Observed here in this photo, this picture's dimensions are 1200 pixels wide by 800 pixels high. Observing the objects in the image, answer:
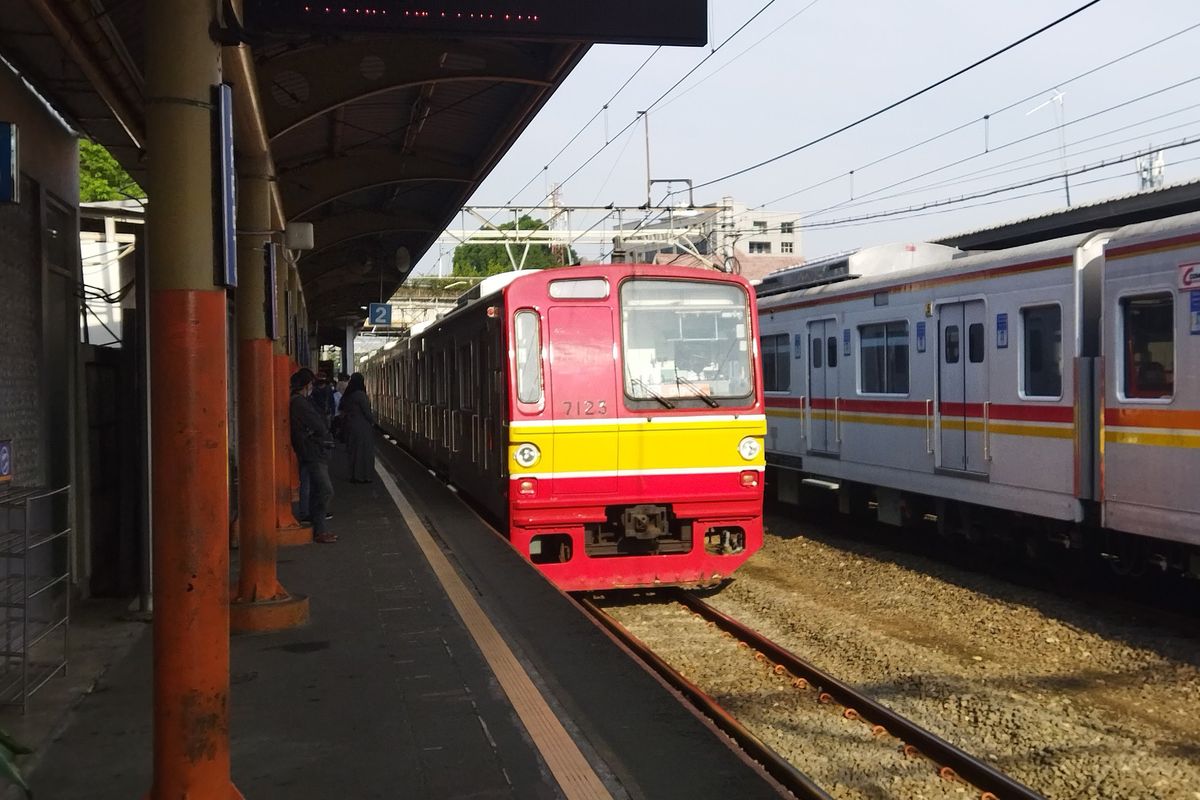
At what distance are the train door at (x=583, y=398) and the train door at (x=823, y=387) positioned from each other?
17.3 feet

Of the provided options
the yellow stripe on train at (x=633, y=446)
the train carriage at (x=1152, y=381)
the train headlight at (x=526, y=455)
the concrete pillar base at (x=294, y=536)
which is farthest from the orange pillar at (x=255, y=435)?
the train carriage at (x=1152, y=381)

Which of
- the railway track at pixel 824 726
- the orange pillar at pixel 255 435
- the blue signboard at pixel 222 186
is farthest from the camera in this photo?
the orange pillar at pixel 255 435

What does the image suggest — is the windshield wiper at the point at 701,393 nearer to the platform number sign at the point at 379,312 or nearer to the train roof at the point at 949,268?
the train roof at the point at 949,268

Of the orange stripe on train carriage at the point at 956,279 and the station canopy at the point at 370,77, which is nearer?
the station canopy at the point at 370,77

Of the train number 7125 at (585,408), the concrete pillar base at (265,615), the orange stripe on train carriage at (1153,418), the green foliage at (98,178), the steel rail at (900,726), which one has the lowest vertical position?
the steel rail at (900,726)

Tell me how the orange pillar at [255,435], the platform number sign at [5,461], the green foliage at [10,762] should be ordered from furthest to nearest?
1. the orange pillar at [255,435]
2. the platform number sign at [5,461]
3. the green foliage at [10,762]

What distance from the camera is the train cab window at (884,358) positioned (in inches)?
497

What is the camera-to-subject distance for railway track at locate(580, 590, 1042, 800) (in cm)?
562

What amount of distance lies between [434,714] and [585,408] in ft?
15.2

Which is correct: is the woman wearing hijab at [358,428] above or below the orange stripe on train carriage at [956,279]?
below

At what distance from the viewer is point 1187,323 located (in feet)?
27.8

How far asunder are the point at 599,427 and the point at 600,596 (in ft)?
6.53

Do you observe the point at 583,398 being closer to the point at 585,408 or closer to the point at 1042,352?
the point at 585,408

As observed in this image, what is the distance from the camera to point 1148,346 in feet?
29.3
